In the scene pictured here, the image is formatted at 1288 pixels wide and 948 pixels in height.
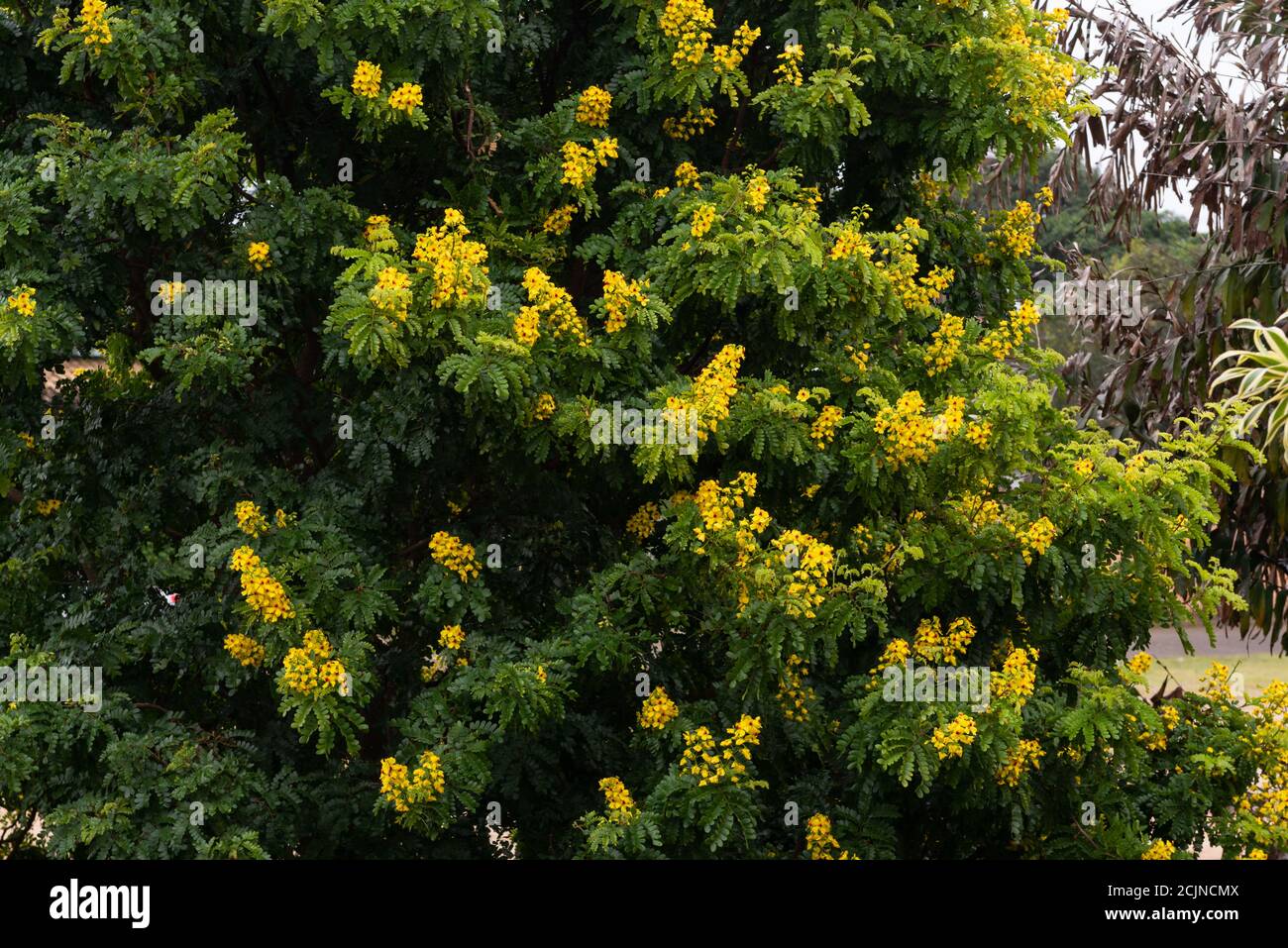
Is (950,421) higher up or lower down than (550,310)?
lower down

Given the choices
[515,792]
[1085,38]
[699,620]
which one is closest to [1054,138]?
[699,620]

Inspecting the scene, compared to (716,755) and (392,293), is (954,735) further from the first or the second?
(392,293)

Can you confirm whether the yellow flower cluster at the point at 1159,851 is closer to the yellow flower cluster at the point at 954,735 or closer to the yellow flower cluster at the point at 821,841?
the yellow flower cluster at the point at 954,735

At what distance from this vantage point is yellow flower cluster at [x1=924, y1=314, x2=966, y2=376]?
27.1 feet

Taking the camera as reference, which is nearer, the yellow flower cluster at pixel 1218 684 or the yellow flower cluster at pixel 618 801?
the yellow flower cluster at pixel 618 801

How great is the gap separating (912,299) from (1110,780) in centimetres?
263

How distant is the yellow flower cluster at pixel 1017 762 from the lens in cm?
737

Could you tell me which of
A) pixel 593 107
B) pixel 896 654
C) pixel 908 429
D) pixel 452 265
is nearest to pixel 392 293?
pixel 452 265

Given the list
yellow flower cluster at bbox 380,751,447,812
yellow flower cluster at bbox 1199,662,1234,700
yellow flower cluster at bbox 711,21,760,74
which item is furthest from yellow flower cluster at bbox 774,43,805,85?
yellow flower cluster at bbox 1199,662,1234,700

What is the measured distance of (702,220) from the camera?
7566 mm

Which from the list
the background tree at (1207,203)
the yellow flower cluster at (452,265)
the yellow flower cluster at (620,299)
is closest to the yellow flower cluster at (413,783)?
the yellow flower cluster at (452,265)

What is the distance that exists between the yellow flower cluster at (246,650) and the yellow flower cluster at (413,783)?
0.92 meters

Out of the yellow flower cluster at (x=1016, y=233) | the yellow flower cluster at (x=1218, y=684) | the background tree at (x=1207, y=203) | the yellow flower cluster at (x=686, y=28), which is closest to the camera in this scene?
the yellow flower cluster at (x=686, y=28)

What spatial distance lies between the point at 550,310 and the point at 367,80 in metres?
1.38
